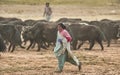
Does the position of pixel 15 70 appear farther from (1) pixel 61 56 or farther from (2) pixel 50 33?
(2) pixel 50 33

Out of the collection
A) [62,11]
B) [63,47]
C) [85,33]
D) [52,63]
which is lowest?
[62,11]

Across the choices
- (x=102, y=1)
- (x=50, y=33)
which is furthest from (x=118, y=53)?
(x=102, y=1)

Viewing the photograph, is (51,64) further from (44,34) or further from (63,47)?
(44,34)

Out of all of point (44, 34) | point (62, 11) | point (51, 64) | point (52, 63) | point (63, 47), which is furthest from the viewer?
point (62, 11)

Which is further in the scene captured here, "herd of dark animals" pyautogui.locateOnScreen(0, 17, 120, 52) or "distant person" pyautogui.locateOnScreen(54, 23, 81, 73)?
"herd of dark animals" pyautogui.locateOnScreen(0, 17, 120, 52)

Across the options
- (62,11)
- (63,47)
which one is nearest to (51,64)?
(63,47)

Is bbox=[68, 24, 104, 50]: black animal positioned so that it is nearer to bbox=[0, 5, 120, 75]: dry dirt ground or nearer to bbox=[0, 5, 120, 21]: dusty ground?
bbox=[0, 5, 120, 75]: dry dirt ground

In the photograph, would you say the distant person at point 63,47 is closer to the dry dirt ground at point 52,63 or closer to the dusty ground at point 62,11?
the dry dirt ground at point 52,63

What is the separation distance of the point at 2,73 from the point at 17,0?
5386 cm

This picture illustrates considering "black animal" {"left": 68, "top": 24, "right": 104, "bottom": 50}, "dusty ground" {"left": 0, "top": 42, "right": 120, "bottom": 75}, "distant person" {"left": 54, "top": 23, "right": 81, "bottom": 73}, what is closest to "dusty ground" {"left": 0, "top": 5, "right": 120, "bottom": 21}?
"black animal" {"left": 68, "top": 24, "right": 104, "bottom": 50}

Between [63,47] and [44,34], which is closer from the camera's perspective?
[63,47]

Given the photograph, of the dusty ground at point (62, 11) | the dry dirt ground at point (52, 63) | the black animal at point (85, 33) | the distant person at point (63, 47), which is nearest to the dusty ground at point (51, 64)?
the dry dirt ground at point (52, 63)

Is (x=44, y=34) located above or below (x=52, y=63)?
below

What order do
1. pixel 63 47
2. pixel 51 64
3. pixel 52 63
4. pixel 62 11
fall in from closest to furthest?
pixel 63 47
pixel 51 64
pixel 52 63
pixel 62 11
